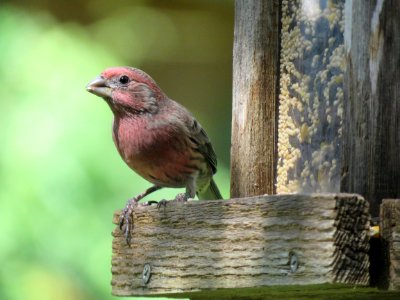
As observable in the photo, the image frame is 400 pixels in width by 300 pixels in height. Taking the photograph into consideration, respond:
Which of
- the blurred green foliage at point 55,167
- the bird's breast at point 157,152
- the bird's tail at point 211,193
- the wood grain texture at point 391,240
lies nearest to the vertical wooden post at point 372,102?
the wood grain texture at point 391,240

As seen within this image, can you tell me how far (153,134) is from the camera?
17.1ft

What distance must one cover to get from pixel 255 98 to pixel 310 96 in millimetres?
369

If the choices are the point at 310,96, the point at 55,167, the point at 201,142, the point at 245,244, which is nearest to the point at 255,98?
the point at 310,96

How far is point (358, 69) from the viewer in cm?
424

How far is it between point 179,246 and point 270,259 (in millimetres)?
483

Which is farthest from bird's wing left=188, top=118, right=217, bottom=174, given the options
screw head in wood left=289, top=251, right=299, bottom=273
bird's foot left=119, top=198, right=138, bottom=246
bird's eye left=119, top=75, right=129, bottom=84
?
screw head in wood left=289, top=251, right=299, bottom=273

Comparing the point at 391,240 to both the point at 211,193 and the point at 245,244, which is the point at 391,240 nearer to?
the point at 245,244

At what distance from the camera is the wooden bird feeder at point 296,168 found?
362 centimetres

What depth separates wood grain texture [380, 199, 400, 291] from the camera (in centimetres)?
361

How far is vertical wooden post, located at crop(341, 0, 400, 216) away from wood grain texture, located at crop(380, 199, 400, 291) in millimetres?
425

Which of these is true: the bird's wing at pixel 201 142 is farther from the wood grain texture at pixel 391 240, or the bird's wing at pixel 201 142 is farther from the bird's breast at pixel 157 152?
the wood grain texture at pixel 391 240

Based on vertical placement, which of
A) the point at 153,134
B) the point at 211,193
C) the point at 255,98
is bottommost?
the point at 211,193

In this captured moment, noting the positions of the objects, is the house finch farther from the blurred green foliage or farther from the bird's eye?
the blurred green foliage

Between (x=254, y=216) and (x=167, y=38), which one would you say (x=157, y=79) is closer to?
(x=167, y=38)
